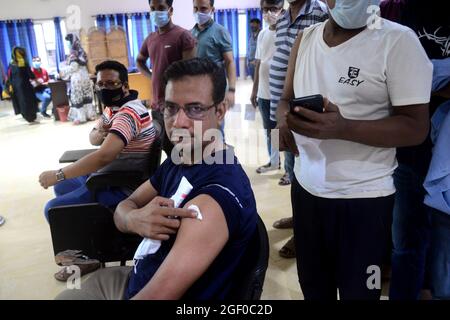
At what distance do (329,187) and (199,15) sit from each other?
2136 mm

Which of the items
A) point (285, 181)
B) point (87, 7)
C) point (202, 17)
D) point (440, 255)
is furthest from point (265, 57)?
point (87, 7)

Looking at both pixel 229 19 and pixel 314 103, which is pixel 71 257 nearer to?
pixel 314 103

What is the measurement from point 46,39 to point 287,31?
7.83m

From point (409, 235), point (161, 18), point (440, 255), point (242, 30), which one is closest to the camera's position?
point (440, 255)

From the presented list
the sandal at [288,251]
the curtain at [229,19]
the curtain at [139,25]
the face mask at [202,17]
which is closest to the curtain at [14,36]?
the curtain at [139,25]

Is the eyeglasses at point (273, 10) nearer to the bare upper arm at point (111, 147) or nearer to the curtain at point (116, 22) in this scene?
the bare upper arm at point (111, 147)

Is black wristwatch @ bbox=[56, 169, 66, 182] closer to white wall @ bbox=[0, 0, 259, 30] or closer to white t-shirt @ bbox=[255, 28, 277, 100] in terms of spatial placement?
white t-shirt @ bbox=[255, 28, 277, 100]

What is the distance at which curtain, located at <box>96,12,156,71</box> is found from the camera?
8.32 metres

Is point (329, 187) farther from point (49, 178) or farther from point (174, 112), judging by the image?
point (49, 178)

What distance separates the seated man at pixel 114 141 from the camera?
1739 mm

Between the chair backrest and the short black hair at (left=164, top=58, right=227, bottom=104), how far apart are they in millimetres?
408

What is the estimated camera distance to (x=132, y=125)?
1.79 m

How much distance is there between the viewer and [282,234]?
237 centimetres
